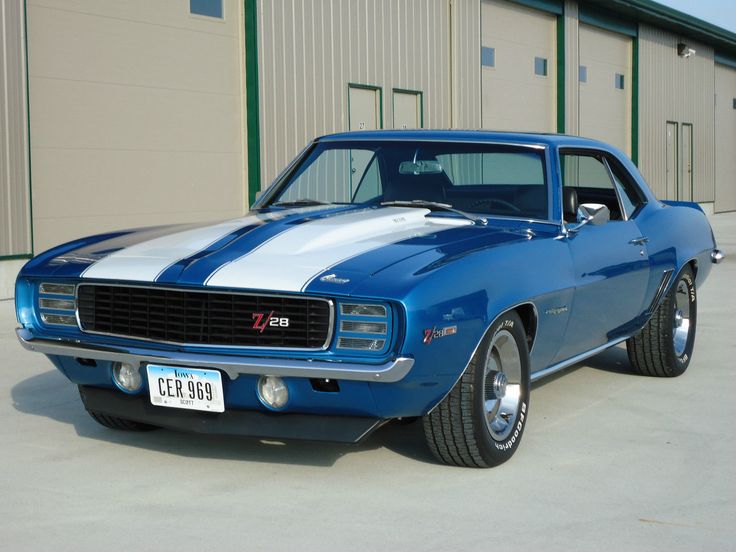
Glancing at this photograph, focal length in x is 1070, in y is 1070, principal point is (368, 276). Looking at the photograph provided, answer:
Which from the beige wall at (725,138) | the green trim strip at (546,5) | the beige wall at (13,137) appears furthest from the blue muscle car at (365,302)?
the beige wall at (725,138)

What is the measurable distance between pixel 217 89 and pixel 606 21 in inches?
497

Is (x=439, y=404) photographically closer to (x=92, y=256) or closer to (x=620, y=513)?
(x=620, y=513)

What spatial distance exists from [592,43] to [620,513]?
19976mm

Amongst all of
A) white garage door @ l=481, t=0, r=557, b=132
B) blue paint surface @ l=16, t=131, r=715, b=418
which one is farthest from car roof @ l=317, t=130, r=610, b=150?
white garage door @ l=481, t=0, r=557, b=132

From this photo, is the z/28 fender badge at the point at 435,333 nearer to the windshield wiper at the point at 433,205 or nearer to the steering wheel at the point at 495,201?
the windshield wiper at the point at 433,205

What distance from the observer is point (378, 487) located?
4137 mm

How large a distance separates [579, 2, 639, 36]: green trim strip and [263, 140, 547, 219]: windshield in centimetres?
1720

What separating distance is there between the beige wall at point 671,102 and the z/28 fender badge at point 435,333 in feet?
69.9

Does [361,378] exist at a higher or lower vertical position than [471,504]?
higher

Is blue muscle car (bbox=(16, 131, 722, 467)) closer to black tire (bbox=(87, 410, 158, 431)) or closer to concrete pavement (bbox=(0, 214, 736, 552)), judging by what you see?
black tire (bbox=(87, 410, 158, 431))

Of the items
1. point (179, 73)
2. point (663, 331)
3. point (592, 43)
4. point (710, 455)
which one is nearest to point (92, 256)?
point (710, 455)

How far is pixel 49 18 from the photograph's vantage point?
10.9 metres

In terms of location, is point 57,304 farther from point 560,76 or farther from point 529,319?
point 560,76

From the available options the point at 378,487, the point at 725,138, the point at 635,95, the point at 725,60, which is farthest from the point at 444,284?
the point at 725,60
